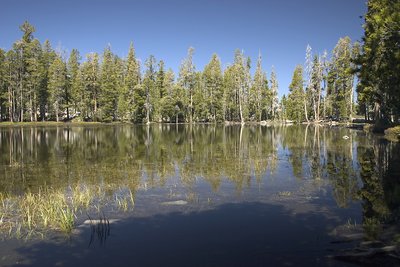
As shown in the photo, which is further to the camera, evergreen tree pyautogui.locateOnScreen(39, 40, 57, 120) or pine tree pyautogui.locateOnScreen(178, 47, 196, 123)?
pine tree pyautogui.locateOnScreen(178, 47, 196, 123)

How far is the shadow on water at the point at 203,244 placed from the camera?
8398mm

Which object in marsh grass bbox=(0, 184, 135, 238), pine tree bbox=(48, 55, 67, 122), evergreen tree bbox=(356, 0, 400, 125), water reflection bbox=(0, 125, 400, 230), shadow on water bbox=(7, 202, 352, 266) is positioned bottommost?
shadow on water bbox=(7, 202, 352, 266)

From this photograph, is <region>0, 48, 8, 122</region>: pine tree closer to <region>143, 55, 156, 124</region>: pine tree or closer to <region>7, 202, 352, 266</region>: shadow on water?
<region>143, 55, 156, 124</region>: pine tree

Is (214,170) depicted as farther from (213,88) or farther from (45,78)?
(213,88)

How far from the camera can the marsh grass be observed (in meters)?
10.7

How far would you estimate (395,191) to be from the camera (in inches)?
571

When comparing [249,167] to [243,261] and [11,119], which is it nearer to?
[243,261]

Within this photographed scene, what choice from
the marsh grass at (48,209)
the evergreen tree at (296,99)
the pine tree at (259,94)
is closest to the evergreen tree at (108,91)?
the pine tree at (259,94)

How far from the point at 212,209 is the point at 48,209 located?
5920mm

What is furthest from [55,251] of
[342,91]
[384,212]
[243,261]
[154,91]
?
[154,91]

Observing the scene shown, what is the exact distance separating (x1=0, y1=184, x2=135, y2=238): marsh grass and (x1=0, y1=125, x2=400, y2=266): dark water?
0.28m

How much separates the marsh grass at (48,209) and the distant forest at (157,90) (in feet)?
238

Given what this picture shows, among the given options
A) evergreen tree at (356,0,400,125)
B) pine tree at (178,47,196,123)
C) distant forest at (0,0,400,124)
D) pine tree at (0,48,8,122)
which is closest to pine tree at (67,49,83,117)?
distant forest at (0,0,400,124)

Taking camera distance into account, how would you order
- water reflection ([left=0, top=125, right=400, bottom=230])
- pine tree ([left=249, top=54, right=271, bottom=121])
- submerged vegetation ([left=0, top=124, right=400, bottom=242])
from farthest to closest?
pine tree ([left=249, top=54, right=271, bottom=121]) → water reflection ([left=0, top=125, right=400, bottom=230]) → submerged vegetation ([left=0, top=124, right=400, bottom=242])
